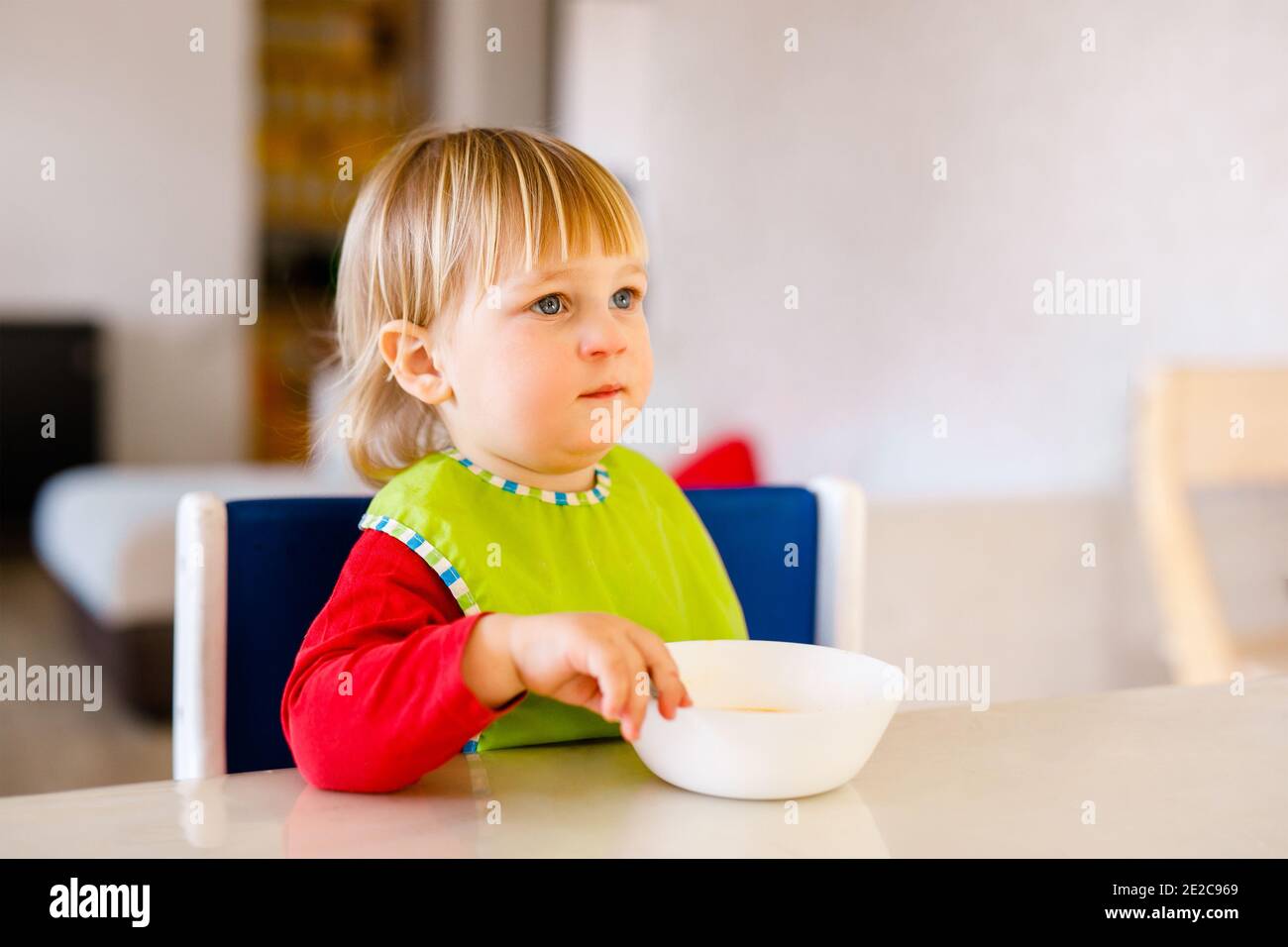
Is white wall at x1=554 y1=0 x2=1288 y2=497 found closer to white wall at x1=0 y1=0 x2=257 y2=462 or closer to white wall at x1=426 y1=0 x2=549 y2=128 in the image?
white wall at x1=426 y1=0 x2=549 y2=128

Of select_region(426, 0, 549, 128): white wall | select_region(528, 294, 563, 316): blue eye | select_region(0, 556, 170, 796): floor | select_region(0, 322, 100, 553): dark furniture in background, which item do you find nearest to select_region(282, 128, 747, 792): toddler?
select_region(528, 294, 563, 316): blue eye

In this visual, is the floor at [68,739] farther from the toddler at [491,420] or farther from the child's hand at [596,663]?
the child's hand at [596,663]

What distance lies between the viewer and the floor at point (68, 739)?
2.35 meters

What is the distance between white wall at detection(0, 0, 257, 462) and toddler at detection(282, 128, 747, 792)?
4.16 metres

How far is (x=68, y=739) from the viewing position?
8.40ft

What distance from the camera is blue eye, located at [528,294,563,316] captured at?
2.85 feet

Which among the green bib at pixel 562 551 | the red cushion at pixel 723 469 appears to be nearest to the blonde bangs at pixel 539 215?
the green bib at pixel 562 551

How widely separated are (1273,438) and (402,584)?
1422 mm

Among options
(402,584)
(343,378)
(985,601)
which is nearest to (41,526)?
(985,601)

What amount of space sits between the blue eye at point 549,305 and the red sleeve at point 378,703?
0.75ft

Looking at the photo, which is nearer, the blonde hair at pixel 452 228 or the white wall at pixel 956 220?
the blonde hair at pixel 452 228

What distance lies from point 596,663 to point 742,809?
0.10 metres

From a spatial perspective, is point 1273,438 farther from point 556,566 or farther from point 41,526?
point 41,526

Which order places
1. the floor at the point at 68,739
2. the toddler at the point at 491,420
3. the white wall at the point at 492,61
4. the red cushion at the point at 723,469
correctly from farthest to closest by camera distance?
1. the white wall at the point at 492,61
2. the red cushion at the point at 723,469
3. the floor at the point at 68,739
4. the toddler at the point at 491,420
